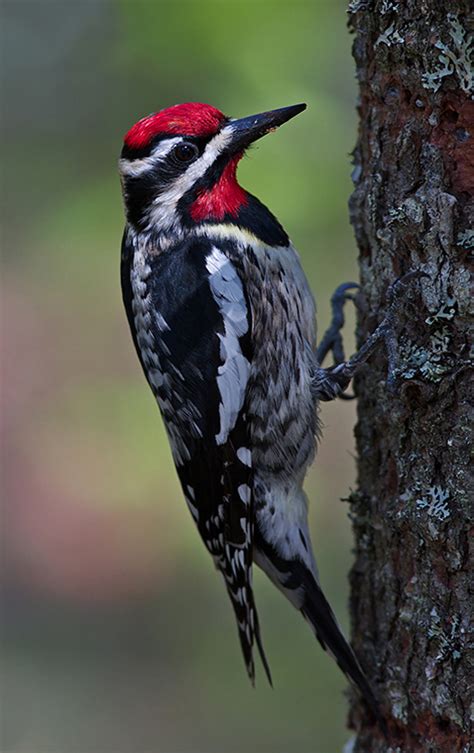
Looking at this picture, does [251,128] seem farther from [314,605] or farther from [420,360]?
[314,605]

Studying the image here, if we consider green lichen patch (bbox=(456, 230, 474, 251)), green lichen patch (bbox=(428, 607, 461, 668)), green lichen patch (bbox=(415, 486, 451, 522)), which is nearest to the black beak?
green lichen patch (bbox=(456, 230, 474, 251))

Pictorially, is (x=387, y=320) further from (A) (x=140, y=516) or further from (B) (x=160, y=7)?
(A) (x=140, y=516)

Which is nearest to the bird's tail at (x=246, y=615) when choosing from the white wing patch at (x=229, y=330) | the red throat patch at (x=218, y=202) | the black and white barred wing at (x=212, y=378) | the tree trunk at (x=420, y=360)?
the black and white barred wing at (x=212, y=378)

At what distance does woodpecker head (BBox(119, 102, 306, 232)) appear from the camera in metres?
2.44

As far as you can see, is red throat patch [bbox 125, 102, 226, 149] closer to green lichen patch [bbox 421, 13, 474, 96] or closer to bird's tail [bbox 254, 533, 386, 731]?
green lichen patch [bbox 421, 13, 474, 96]

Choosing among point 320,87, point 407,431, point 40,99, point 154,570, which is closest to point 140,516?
point 154,570

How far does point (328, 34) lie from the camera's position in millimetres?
3410

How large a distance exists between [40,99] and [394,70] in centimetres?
282

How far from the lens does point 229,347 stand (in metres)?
2.39

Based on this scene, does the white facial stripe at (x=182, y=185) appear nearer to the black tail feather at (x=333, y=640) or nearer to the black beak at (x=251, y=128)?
the black beak at (x=251, y=128)

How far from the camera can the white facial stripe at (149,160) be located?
2.47 meters

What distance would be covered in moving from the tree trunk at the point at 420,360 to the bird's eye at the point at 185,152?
1.56 feet

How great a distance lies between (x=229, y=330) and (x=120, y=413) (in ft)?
7.46

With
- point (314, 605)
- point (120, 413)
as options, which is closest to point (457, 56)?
point (314, 605)
